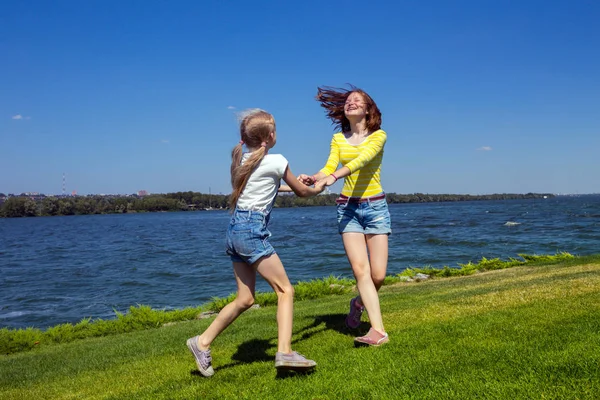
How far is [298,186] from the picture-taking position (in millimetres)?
4547

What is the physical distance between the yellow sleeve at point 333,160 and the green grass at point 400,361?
1.81m

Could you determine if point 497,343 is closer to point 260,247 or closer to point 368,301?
point 368,301

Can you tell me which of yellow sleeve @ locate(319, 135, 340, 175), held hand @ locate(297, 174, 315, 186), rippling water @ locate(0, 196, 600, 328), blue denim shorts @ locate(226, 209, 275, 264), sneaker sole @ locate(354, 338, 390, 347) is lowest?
rippling water @ locate(0, 196, 600, 328)

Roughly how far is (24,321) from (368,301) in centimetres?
1566

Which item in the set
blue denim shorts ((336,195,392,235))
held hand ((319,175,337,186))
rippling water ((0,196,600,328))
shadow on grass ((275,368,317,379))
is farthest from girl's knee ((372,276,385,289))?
rippling water ((0,196,600,328))

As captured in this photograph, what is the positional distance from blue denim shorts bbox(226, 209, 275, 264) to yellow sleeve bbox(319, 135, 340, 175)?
45.7 inches

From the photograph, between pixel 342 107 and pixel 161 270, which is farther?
pixel 161 270

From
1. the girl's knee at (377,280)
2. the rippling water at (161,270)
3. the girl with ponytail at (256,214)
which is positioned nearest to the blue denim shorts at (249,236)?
the girl with ponytail at (256,214)

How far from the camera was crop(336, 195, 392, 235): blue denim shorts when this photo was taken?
518 cm

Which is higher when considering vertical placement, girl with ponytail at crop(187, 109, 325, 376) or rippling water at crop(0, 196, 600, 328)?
girl with ponytail at crop(187, 109, 325, 376)

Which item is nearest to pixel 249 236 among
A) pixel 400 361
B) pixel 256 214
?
pixel 256 214

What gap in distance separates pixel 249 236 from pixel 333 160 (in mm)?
1531

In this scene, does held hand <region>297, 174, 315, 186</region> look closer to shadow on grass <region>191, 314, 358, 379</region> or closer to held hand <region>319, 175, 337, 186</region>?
held hand <region>319, 175, 337, 186</region>

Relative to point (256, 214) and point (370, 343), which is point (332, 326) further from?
point (256, 214)
